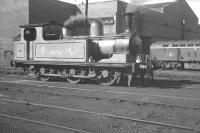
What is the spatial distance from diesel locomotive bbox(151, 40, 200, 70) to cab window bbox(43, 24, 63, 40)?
37.3 ft

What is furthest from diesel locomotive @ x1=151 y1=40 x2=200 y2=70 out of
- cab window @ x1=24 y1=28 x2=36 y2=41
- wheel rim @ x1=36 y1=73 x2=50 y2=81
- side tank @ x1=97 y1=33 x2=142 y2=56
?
cab window @ x1=24 y1=28 x2=36 y2=41

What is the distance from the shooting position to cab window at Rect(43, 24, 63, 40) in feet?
49.9

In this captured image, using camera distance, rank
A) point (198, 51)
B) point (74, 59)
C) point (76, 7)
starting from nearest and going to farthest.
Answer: point (74, 59) → point (198, 51) → point (76, 7)

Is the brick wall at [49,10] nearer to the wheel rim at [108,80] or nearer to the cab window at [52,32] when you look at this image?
the cab window at [52,32]

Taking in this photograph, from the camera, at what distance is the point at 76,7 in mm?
39875

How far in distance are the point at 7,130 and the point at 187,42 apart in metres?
22.5

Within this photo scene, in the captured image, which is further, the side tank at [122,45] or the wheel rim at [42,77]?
the wheel rim at [42,77]

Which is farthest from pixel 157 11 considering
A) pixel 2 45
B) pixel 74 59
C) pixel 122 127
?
pixel 122 127

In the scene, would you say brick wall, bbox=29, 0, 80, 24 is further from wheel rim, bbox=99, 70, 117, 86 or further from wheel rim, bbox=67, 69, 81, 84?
wheel rim, bbox=99, 70, 117, 86

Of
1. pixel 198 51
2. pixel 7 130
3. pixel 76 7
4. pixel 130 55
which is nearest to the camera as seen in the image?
pixel 7 130

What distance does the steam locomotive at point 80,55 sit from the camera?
1312 cm

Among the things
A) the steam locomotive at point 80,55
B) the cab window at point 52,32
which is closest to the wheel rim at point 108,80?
the steam locomotive at point 80,55

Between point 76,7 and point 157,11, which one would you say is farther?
point 157,11

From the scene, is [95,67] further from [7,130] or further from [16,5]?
[16,5]
